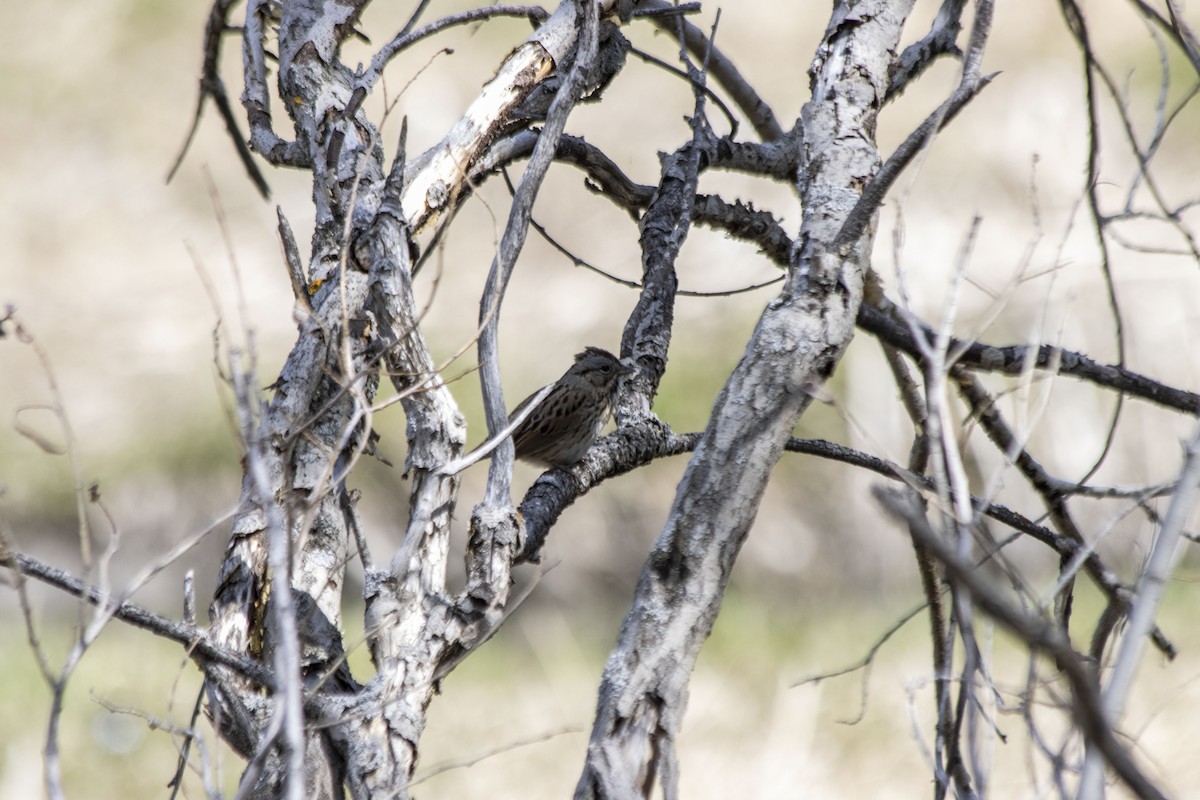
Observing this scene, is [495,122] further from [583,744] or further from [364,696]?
[583,744]

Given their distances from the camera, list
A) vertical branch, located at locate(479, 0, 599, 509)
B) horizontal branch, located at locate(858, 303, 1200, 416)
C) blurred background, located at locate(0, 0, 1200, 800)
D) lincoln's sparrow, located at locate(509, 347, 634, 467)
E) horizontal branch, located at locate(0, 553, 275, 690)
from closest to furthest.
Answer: horizontal branch, located at locate(0, 553, 275, 690) < vertical branch, located at locate(479, 0, 599, 509) < horizontal branch, located at locate(858, 303, 1200, 416) < lincoln's sparrow, located at locate(509, 347, 634, 467) < blurred background, located at locate(0, 0, 1200, 800)

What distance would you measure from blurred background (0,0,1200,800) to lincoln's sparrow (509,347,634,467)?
1643mm

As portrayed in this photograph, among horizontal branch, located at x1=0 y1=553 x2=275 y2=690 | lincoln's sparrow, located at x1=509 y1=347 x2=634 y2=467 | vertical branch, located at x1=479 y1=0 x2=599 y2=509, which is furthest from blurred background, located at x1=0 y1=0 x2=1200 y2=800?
horizontal branch, located at x1=0 y1=553 x2=275 y2=690

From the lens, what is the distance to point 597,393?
5.48 metres

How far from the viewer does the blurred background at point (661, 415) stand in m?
8.74

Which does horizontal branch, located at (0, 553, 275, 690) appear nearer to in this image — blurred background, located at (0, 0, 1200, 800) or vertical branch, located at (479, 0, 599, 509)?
vertical branch, located at (479, 0, 599, 509)

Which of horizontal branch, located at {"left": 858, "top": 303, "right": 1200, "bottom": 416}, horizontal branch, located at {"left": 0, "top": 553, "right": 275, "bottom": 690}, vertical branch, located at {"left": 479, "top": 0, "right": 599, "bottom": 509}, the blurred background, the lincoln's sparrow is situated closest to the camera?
horizontal branch, located at {"left": 0, "top": 553, "right": 275, "bottom": 690}

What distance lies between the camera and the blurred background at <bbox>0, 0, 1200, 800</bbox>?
8.74 metres

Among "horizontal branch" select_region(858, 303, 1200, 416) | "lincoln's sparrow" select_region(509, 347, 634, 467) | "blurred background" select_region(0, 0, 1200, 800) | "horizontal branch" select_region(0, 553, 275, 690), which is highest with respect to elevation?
"blurred background" select_region(0, 0, 1200, 800)

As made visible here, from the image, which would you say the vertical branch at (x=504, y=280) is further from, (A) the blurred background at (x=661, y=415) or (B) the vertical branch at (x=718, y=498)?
(A) the blurred background at (x=661, y=415)

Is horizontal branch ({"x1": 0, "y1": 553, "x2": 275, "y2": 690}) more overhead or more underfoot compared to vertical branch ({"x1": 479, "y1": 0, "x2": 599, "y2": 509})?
more underfoot

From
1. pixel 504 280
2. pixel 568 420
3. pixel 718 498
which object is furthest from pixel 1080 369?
pixel 568 420

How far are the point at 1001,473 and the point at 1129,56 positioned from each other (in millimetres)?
11327

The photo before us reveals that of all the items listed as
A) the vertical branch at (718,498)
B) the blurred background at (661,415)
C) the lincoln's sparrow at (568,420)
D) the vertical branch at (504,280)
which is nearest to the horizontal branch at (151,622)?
the vertical branch at (504,280)
